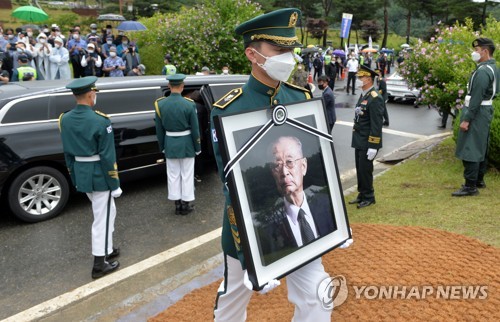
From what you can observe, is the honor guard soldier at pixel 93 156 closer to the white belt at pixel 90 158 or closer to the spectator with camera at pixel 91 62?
the white belt at pixel 90 158

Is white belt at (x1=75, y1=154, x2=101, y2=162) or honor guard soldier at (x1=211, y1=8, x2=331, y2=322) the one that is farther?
white belt at (x1=75, y1=154, x2=101, y2=162)

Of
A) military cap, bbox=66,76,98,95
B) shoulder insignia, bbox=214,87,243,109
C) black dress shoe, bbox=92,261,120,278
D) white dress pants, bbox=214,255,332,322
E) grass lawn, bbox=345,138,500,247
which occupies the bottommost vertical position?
grass lawn, bbox=345,138,500,247

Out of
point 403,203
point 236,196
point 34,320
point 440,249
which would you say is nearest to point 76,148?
point 34,320

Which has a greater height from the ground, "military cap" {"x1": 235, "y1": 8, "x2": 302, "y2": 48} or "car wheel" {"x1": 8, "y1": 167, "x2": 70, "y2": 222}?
"military cap" {"x1": 235, "y1": 8, "x2": 302, "y2": 48}

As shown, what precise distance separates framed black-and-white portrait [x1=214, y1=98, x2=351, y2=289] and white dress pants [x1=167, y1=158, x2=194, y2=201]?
394 cm

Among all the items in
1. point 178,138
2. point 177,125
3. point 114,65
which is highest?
point 114,65

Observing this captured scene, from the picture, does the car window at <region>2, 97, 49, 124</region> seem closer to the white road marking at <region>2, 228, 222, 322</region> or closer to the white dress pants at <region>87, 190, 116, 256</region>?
the white dress pants at <region>87, 190, 116, 256</region>

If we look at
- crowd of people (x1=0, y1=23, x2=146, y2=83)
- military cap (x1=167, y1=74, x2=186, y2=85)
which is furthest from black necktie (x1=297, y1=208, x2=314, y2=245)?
crowd of people (x1=0, y1=23, x2=146, y2=83)

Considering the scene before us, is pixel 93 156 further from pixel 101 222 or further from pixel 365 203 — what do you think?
pixel 365 203

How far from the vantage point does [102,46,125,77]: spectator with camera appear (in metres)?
13.7

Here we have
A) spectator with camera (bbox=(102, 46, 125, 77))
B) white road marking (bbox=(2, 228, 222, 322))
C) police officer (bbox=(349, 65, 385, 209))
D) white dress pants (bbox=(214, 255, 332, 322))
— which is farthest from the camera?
spectator with camera (bbox=(102, 46, 125, 77))

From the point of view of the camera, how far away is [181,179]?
629 centimetres

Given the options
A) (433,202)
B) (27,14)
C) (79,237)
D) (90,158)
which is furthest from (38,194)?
(27,14)

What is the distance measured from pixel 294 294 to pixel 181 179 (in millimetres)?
3919
